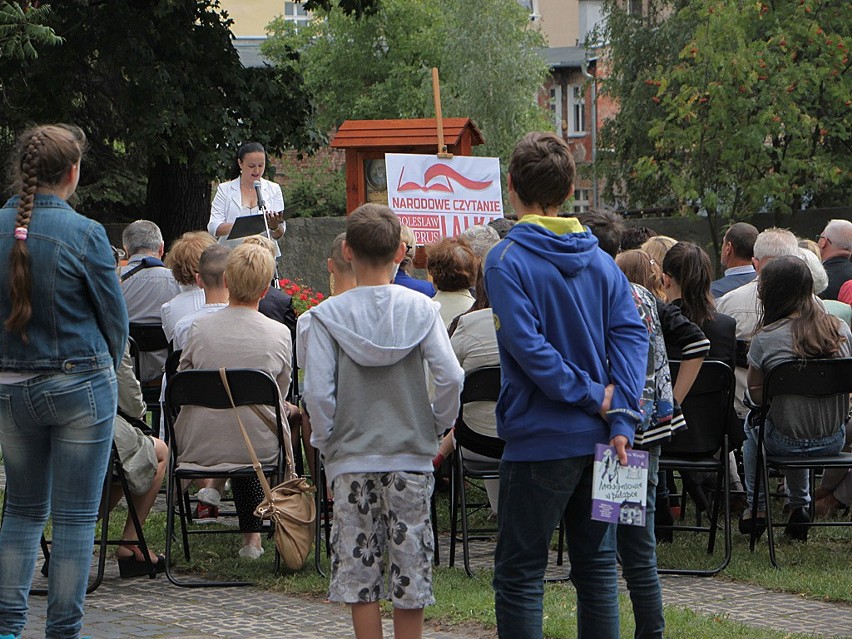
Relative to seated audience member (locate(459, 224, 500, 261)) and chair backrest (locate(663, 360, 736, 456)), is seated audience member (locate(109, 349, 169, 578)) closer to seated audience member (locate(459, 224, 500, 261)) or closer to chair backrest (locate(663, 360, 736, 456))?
seated audience member (locate(459, 224, 500, 261))

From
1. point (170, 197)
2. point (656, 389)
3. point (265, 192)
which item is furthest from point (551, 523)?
point (170, 197)

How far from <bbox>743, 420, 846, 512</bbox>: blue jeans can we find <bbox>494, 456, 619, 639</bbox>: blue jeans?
9.21 feet

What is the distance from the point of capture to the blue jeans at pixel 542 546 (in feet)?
12.5

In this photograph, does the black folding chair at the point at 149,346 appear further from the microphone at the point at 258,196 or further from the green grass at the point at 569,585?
the microphone at the point at 258,196

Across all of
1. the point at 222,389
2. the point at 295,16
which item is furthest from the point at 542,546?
the point at 295,16

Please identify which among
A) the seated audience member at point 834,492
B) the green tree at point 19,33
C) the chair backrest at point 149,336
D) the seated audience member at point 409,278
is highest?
the green tree at point 19,33

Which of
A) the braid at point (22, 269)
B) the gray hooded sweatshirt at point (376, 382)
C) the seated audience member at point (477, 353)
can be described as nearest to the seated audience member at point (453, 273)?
the seated audience member at point (477, 353)

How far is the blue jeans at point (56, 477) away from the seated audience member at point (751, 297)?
414 cm

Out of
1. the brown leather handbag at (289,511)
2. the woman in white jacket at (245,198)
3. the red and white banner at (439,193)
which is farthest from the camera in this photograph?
the red and white banner at (439,193)

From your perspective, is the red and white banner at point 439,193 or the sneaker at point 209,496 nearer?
the sneaker at point 209,496

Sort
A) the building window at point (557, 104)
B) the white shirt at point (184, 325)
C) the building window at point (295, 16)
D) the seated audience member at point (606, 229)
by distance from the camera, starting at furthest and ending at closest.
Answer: the building window at point (295, 16) → the building window at point (557, 104) → the white shirt at point (184, 325) → the seated audience member at point (606, 229)

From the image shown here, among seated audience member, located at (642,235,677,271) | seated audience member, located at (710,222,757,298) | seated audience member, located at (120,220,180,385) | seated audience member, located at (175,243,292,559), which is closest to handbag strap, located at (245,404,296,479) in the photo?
seated audience member, located at (175,243,292,559)

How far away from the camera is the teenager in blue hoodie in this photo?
3.80 meters

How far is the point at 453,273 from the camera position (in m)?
7.09
